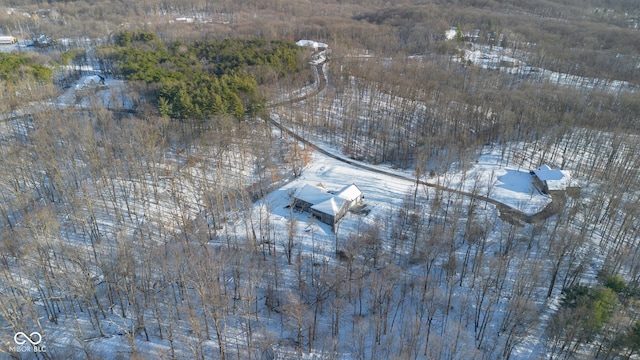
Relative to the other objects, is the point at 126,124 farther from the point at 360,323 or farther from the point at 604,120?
the point at 604,120

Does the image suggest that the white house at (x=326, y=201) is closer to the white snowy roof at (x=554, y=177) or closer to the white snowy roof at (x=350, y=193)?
the white snowy roof at (x=350, y=193)

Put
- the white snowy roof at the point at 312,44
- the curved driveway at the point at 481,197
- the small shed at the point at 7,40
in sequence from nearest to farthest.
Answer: the curved driveway at the point at 481,197 < the white snowy roof at the point at 312,44 < the small shed at the point at 7,40

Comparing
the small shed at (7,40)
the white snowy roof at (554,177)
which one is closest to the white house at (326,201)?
the white snowy roof at (554,177)

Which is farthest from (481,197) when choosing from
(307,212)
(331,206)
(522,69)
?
(522,69)

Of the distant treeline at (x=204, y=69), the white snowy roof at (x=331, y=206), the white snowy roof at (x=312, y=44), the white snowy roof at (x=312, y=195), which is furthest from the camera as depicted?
the white snowy roof at (x=312, y=44)

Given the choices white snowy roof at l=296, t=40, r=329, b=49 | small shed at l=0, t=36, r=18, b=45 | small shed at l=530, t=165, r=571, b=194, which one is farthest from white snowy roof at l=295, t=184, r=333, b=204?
small shed at l=0, t=36, r=18, b=45

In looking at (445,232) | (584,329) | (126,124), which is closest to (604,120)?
(445,232)
